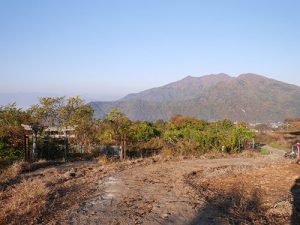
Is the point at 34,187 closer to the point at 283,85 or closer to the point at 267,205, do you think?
the point at 267,205

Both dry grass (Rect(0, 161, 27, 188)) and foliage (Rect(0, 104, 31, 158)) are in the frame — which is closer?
dry grass (Rect(0, 161, 27, 188))

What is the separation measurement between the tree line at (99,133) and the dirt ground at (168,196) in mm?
4707

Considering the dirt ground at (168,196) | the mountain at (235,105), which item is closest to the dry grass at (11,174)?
the dirt ground at (168,196)

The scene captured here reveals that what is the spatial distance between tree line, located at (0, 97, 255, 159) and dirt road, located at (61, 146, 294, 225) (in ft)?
21.0

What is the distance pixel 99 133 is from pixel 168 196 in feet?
39.2

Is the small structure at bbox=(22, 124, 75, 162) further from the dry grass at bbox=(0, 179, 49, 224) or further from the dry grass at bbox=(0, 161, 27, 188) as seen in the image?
the dry grass at bbox=(0, 179, 49, 224)

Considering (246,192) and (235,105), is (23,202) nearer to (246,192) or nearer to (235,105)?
(246,192)

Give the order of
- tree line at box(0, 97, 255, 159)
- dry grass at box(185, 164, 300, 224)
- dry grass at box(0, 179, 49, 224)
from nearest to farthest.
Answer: dry grass at box(0, 179, 49, 224) → dry grass at box(185, 164, 300, 224) → tree line at box(0, 97, 255, 159)

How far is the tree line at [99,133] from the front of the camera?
18877 mm

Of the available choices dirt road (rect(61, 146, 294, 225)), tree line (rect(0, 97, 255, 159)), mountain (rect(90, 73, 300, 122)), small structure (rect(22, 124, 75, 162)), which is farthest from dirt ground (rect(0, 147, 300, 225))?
mountain (rect(90, 73, 300, 122))

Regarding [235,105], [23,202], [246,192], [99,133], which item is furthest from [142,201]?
[235,105]

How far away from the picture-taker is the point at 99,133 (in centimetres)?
2091

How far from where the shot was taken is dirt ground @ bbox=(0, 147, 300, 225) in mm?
7539

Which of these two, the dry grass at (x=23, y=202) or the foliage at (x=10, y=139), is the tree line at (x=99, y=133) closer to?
the foliage at (x=10, y=139)
